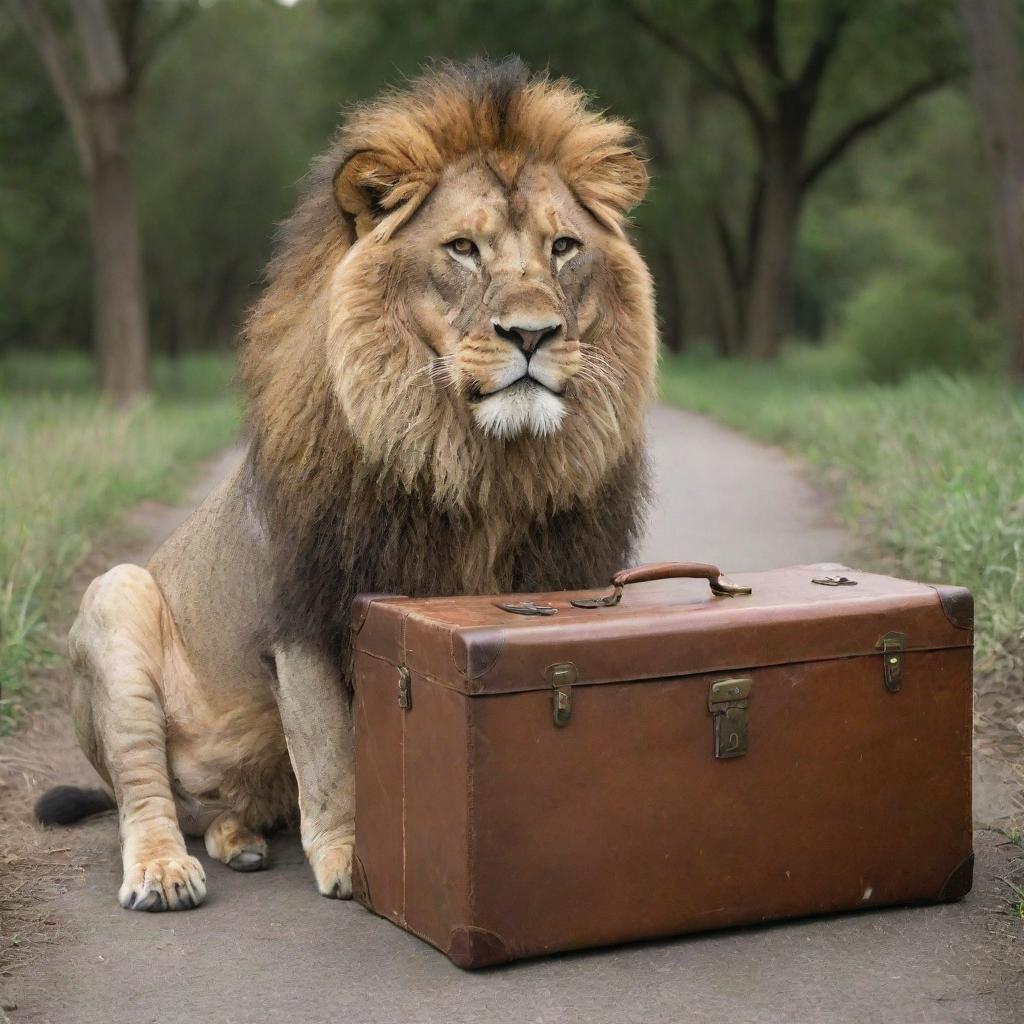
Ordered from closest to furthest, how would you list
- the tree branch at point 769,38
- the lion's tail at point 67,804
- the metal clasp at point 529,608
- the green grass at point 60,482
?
the metal clasp at point 529,608
the lion's tail at point 67,804
the green grass at point 60,482
the tree branch at point 769,38

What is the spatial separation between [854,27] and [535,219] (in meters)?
19.5

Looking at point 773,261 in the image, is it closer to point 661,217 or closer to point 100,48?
point 661,217

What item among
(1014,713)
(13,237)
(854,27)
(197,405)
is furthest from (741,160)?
(1014,713)

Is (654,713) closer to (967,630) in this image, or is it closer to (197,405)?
(967,630)

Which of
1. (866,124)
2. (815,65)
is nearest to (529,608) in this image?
(815,65)

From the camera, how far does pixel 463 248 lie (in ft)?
11.6

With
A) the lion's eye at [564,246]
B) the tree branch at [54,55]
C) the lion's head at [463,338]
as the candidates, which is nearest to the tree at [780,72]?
the tree branch at [54,55]

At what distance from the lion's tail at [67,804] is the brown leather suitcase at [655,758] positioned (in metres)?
1.07

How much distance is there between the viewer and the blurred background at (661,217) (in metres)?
8.04

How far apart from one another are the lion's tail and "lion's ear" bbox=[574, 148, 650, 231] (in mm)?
2065

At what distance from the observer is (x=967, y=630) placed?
3.55 metres

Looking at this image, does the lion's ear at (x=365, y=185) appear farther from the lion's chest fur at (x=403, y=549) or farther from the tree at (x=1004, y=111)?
the tree at (x=1004, y=111)

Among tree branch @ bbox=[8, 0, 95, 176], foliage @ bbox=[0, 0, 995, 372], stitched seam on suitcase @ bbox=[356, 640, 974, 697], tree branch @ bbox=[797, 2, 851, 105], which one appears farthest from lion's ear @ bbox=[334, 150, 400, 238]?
tree branch @ bbox=[797, 2, 851, 105]

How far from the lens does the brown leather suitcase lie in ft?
10.3
